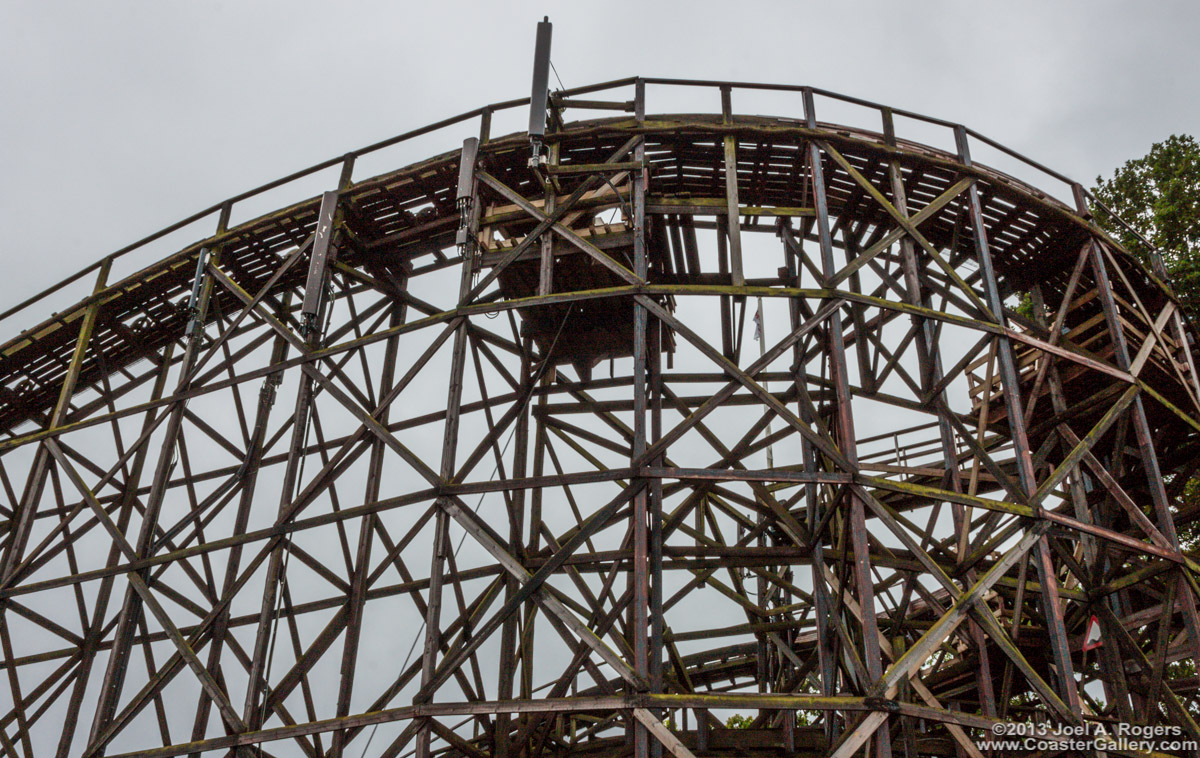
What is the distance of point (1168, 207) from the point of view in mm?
20312

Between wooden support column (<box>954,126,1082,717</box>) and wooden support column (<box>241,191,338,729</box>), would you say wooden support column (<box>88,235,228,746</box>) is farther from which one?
wooden support column (<box>954,126,1082,717</box>)

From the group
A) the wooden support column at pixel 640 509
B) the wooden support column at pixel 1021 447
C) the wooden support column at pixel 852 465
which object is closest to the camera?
the wooden support column at pixel 640 509

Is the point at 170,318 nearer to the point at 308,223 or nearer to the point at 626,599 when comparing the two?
the point at 308,223

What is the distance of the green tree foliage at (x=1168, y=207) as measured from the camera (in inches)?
758

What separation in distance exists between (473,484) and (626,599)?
197 cm

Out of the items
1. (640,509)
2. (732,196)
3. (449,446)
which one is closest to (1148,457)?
(732,196)

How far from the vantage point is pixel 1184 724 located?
11.8 meters

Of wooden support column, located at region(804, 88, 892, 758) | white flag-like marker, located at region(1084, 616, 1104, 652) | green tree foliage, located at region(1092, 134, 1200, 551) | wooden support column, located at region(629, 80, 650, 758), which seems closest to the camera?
wooden support column, located at region(629, 80, 650, 758)

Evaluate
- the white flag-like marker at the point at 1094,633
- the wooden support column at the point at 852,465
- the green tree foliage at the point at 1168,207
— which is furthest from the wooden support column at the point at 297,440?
the green tree foliage at the point at 1168,207

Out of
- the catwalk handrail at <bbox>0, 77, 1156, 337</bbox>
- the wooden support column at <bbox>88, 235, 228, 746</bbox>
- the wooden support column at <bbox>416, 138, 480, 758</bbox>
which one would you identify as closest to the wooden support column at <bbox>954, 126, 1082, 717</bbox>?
the catwalk handrail at <bbox>0, 77, 1156, 337</bbox>

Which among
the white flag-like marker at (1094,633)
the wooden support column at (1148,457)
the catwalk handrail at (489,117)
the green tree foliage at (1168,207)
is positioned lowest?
the white flag-like marker at (1094,633)

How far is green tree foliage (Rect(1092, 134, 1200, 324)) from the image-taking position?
1925cm

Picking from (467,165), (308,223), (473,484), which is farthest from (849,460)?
(308,223)

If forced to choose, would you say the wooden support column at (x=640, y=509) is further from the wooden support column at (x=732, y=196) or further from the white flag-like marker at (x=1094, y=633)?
the white flag-like marker at (x=1094, y=633)
